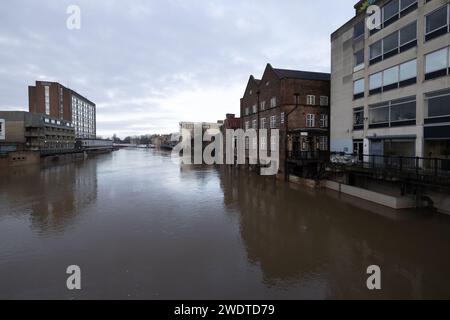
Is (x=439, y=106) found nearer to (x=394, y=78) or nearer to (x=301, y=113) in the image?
(x=394, y=78)

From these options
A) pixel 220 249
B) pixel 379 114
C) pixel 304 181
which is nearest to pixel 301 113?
pixel 304 181

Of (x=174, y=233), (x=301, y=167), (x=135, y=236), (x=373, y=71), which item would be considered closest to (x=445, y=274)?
(x=174, y=233)

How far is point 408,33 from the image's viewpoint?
1867 cm

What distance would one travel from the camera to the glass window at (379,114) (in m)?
21.1

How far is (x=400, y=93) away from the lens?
1941 cm

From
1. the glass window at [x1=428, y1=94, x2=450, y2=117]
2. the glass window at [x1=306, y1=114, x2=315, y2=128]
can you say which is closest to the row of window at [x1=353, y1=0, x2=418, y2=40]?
the glass window at [x1=428, y1=94, x2=450, y2=117]

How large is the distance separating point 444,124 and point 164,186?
72.1 ft

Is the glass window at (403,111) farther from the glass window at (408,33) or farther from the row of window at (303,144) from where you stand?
the row of window at (303,144)

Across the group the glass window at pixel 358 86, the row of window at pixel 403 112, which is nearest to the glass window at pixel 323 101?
the glass window at pixel 358 86

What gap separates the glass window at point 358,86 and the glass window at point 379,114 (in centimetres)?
222

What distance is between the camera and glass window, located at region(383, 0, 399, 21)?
19.8 metres

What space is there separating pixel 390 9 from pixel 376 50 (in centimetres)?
290

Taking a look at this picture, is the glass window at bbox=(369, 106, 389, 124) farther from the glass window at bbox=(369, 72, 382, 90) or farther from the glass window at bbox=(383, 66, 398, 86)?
the glass window at bbox=(383, 66, 398, 86)

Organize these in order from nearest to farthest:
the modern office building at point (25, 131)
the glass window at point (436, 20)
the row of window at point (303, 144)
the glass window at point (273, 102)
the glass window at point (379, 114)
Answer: the glass window at point (436, 20), the glass window at point (379, 114), the row of window at point (303, 144), the glass window at point (273, 102), the modern office building at point (25, 131)
